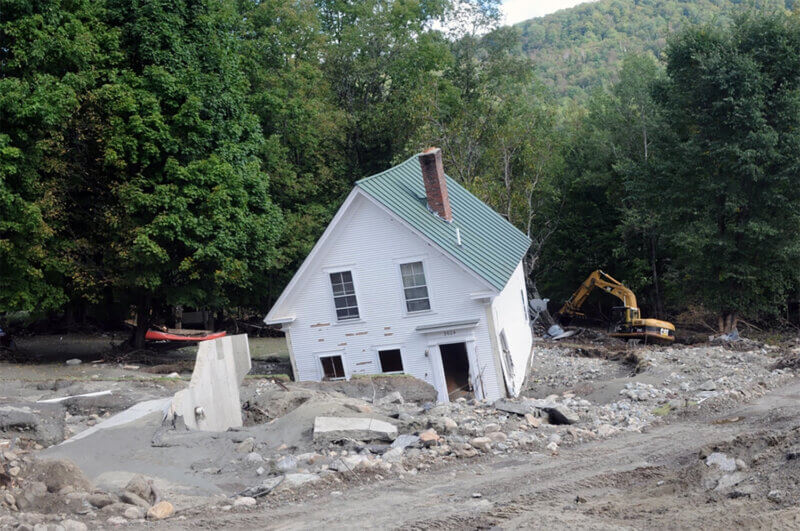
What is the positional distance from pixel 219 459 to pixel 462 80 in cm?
4155

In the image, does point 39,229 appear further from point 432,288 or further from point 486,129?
point 486,129

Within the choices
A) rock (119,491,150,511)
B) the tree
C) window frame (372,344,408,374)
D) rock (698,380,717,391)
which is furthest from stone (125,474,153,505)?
the tree

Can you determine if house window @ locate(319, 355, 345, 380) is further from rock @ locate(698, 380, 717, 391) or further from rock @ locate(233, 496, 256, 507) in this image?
rock @ locate(233, 496, 256, 507)

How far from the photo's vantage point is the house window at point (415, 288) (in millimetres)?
24859

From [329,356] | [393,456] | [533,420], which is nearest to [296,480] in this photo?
[393,456]

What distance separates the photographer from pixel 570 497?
11.1 m

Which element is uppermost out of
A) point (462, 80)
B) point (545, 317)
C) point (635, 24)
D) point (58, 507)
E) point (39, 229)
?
point (635, 24)

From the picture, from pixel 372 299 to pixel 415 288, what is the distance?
1.35 meters

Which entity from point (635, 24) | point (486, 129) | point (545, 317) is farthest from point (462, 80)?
point (635, 24)

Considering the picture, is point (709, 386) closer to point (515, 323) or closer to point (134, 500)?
point (515, 323)

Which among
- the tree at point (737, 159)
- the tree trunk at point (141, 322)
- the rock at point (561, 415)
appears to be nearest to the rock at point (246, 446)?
the rock at point (561, 415)

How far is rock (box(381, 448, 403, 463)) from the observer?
13.5 m

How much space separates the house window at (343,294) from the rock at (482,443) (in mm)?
11015

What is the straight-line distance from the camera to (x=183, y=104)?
28859 millimetres
